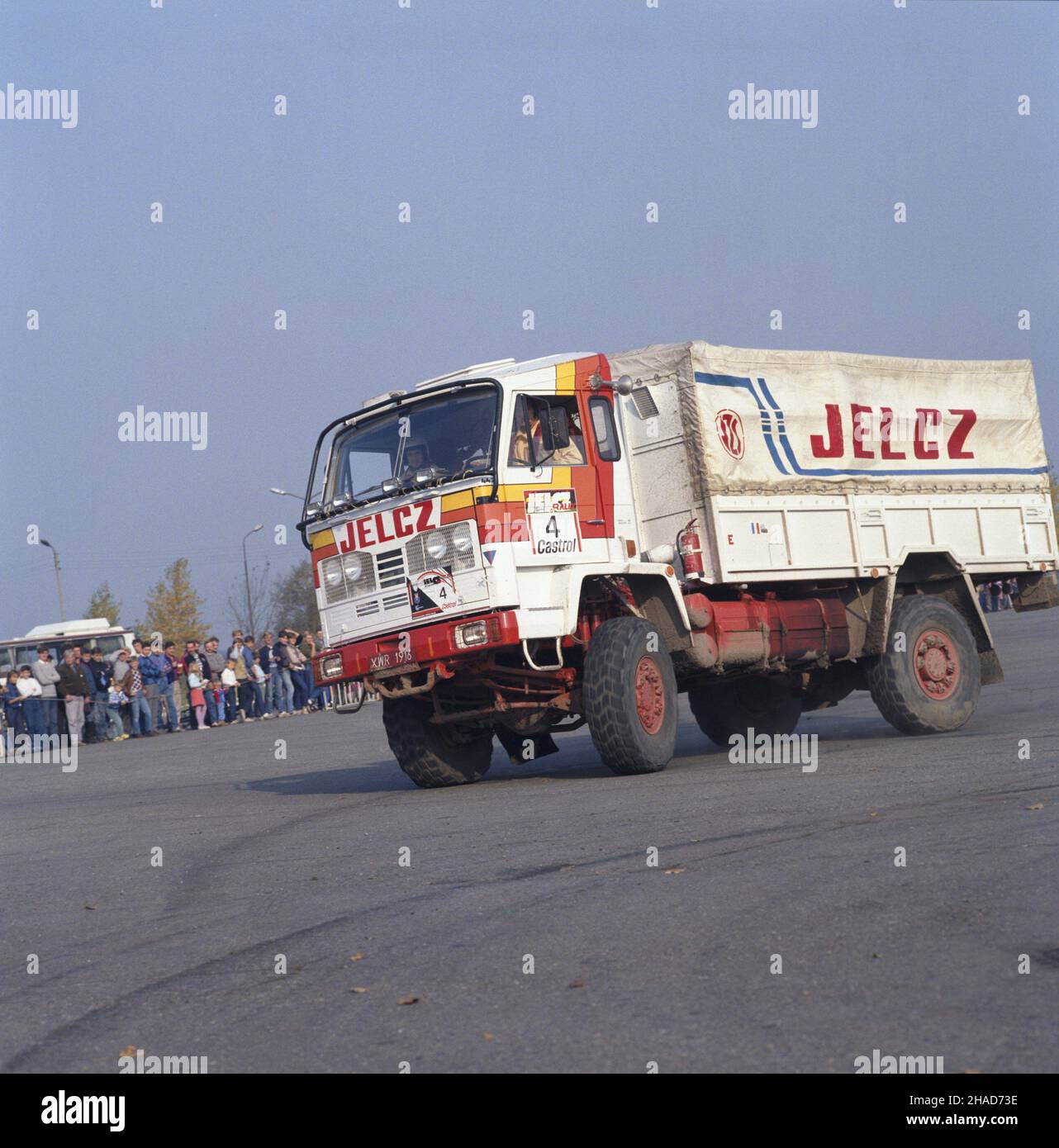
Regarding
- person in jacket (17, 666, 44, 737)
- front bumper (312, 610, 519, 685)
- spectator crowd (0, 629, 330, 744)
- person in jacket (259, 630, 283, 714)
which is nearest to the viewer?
front bumper (312, 610, 519, 685)

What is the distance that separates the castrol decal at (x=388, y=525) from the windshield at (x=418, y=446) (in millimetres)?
184

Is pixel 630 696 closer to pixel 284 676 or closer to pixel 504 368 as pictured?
pixel 504 368

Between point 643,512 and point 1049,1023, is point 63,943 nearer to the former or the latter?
point 1049,1023

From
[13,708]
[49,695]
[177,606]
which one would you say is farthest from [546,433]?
[177,606]

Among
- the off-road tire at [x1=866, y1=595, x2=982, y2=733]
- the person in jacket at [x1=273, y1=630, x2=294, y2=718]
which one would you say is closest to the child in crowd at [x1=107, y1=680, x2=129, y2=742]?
the person in jacket at [x1=273, y1=630, x2=294, y2=718]

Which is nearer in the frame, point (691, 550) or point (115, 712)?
point (691, 550)

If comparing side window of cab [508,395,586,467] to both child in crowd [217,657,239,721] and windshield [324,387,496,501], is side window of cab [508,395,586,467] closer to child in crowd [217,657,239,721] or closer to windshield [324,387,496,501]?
windshield [324,387,496,501]

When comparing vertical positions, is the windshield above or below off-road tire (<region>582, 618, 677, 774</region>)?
above

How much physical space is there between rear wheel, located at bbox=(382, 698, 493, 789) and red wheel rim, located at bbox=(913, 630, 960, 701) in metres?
4.37

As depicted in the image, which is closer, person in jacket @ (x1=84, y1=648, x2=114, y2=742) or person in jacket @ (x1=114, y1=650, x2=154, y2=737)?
person in jacket @ (x1=84, y1=648, x2=114, y2=742)

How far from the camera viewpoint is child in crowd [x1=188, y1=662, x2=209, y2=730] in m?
28.9

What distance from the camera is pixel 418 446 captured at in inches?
461

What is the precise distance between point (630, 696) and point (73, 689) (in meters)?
17.1

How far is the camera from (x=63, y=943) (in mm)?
6527
